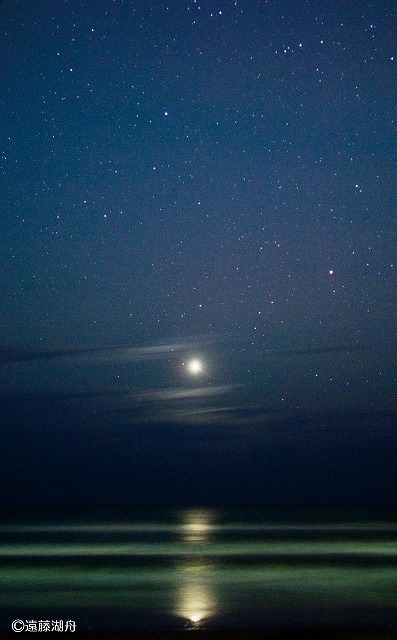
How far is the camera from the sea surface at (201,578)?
29.2ft

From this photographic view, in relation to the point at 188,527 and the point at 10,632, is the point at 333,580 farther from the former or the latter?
the point at 188,527

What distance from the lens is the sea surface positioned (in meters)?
8.91

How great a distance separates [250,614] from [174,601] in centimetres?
160

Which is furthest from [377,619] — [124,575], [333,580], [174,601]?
[124,575]

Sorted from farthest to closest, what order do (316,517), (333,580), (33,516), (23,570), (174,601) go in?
(33,516)
(316,517)
(23,570)
(333,580)
(174,601)

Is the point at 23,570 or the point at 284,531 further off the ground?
the point at 284,531

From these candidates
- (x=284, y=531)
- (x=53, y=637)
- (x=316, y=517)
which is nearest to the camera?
(x=53, y=637)

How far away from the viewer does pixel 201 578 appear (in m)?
13.5

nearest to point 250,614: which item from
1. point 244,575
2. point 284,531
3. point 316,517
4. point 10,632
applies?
point 10,632

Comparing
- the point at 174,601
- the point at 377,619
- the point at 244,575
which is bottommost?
the point at 377,619

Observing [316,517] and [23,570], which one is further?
[316,517]

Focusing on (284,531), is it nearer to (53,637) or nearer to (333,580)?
(333,580)

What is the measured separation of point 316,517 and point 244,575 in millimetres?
22593

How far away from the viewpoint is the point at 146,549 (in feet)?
65.1
